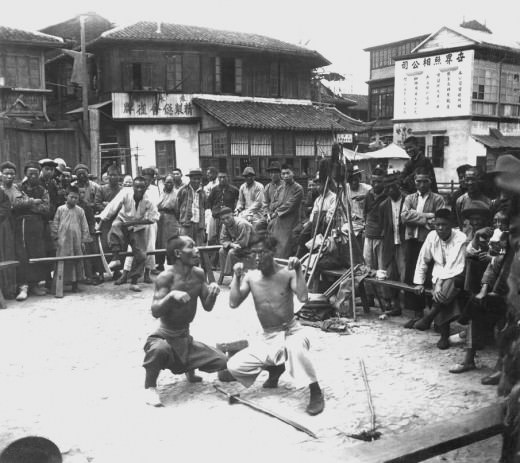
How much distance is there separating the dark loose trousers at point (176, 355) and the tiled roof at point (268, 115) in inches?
696

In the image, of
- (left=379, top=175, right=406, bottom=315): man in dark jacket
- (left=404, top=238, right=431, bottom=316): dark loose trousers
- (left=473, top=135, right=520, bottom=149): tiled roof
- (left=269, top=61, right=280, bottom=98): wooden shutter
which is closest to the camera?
(left=404, top=238, right=431, bottom=316): dark loose trousers

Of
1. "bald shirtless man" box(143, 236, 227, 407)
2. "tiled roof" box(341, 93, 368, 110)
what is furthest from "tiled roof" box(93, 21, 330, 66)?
"bald shirtless man" box(143, 236, 227, 407)

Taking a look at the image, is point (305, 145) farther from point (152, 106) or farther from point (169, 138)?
point (152, 106)

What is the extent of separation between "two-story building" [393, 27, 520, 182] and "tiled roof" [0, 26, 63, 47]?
1699 cm

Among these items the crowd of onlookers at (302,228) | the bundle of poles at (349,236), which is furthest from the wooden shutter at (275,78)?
the bundle of poles at (349,236)

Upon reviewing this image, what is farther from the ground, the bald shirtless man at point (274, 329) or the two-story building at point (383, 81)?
the two-story building at point (383, 81)

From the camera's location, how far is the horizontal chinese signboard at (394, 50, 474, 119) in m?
26.8

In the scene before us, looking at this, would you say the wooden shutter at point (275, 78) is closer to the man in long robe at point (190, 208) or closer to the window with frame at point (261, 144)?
the window with frame at point (261, 144)

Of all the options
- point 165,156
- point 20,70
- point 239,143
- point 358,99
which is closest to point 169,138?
point 165,156

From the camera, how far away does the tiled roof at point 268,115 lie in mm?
22859

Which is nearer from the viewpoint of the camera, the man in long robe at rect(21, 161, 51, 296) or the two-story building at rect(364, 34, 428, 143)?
the man in long robe at rect(21, 161, 51, 296)

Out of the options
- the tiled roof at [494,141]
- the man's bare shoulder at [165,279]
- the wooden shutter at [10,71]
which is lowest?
the man's bare shoulder at [165,279]

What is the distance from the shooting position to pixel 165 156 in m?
23.6

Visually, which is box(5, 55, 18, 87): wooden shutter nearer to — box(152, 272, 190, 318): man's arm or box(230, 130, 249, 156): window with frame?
box(230, 130, 249, 156): window with frame
